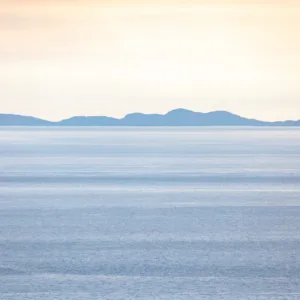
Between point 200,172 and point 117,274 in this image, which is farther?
point 200,172

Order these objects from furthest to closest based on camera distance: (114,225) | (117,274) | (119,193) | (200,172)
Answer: (200,172), (119,193), (114,225), (117,274)

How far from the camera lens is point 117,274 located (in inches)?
897

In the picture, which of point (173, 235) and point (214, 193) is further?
point (214, 193)

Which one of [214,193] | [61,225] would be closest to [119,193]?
[214,193]

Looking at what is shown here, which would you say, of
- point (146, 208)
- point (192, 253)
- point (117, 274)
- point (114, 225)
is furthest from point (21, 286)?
point (146, 208)

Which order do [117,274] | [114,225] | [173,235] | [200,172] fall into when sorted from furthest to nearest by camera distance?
[200,172], [114,225], [173,235], [117,274]

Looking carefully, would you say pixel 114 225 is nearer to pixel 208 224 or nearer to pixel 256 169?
pixel 208 224

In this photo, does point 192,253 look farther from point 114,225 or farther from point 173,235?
point 114,225

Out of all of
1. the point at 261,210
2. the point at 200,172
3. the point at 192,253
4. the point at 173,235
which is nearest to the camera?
the point at 192,253

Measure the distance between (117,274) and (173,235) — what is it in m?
6.89

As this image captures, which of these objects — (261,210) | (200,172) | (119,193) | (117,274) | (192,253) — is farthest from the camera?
(200,172)

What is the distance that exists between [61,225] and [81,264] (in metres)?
8.24

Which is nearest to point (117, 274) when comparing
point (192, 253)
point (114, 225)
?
point (192, 253)

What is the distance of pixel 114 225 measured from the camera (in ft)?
105
